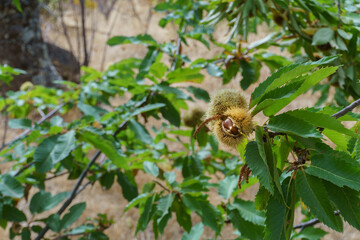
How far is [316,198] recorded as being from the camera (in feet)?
1.20

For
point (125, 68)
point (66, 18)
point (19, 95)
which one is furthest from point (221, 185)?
point (66, 18)

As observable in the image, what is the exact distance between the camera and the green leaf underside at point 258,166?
1.12 feet

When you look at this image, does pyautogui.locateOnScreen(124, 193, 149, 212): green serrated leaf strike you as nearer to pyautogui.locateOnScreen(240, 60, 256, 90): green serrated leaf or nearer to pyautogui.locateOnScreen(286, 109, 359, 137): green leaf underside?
pyautogui.locateOnScreen(240, 60, 256, 90): green serrated leaf

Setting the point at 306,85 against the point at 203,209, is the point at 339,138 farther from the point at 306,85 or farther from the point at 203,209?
the point at 203,209

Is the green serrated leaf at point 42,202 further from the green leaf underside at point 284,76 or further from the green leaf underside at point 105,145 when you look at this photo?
the green leaf underside at point 284,76

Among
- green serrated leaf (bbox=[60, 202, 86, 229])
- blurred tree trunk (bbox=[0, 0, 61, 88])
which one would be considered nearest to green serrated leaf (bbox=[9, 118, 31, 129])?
green serrated leaf (bbox=[60, 202, 86, 229])

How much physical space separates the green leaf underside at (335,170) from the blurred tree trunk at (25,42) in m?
2.32

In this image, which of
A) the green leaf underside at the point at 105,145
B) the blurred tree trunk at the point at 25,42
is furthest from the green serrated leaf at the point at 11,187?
the blurred tree trunk at the point at 25,42

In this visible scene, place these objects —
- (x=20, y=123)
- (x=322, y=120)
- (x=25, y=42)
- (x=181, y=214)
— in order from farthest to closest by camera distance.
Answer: (x=25, y=42) < (x=20, y=123) < (x=181, y=214) < (x=322, y=120)

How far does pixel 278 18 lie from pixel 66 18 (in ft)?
16.9

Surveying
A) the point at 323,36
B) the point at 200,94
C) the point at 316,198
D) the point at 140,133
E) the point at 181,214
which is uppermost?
the point at 323,36

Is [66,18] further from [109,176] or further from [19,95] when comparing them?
[109,176]

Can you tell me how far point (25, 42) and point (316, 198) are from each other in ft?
8.00

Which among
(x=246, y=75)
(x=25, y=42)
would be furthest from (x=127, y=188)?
(x=25, y=42)
